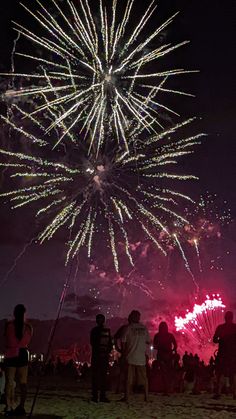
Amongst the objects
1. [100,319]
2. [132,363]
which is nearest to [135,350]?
[132,363]

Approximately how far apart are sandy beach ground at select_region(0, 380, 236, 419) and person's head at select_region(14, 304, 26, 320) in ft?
4.37

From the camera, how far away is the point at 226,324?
11.3 metres

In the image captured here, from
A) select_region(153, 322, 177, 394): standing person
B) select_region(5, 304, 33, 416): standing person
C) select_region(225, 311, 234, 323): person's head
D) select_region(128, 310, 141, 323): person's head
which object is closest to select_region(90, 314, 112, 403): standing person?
select_region(128, 310, 141, 323): person's head

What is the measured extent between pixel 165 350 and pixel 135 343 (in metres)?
1.97

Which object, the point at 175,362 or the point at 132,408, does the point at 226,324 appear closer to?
the point at 175,362

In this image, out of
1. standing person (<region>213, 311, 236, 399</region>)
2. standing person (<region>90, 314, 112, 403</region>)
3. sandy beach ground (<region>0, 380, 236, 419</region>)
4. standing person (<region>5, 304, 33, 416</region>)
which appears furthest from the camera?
standing person (<region>213, 311, 236, 399</region>)

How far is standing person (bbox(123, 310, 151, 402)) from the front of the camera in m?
9.88

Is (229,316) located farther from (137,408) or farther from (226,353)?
(137,408)

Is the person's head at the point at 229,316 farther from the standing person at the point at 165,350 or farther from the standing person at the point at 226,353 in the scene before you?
the standing person at the point at 165,350

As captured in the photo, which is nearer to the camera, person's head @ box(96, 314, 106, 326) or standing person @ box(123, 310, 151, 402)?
standing person @ box(123, 310, 151, 402)

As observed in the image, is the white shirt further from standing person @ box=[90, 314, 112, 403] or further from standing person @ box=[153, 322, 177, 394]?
standing person @ box=[153, 322, 177, 394]

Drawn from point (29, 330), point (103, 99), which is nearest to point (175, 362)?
point (29, 330)

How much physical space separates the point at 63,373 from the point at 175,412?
12637mm

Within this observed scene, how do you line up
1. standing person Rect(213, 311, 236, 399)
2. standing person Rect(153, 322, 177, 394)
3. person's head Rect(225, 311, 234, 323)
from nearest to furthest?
standing person Rect(213, 311, 236, 399) < person's head Rect(225, 311, 234, 323) < standing person Rect(153, 322, 177, 394)
